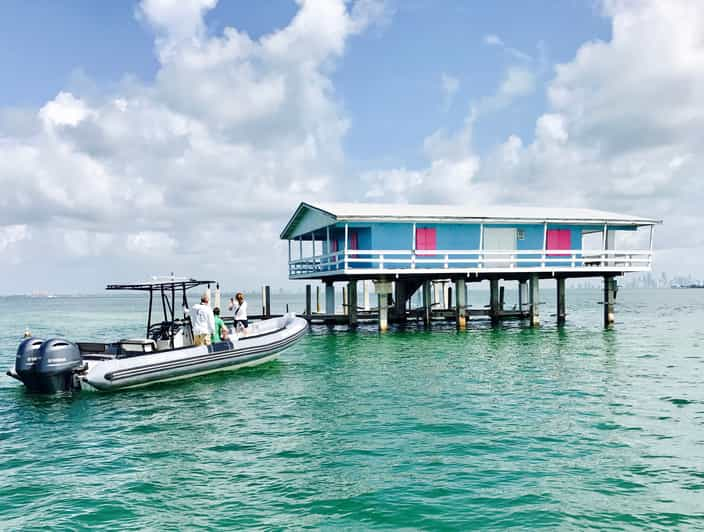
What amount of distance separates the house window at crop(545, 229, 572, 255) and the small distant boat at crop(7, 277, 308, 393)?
592 inches

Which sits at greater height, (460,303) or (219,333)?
(460,303)

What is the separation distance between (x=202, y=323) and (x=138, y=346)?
7.11ft

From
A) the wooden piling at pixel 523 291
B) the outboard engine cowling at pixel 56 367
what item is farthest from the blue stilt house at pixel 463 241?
the outboard engine cowling at pixel 56 367

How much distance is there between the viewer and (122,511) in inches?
293

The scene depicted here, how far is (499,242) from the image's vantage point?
28.0 m

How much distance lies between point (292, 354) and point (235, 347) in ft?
17.1

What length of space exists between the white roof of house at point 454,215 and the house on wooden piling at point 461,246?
4 centimetres

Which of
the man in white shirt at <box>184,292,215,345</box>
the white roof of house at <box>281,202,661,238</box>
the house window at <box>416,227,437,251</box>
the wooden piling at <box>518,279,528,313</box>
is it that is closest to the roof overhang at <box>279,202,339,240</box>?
the white roof of house at <box>281,202,661,238</box>

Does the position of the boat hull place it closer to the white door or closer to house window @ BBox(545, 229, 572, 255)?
the white door

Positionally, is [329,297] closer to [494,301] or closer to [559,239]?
[494,301]

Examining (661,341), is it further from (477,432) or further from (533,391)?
(477,432)

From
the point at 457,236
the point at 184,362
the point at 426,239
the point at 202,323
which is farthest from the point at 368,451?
the point at 457,236

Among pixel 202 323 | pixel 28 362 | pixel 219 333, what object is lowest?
pixel 28 362

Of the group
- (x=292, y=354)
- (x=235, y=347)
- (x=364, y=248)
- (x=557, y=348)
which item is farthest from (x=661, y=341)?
(x=235, y=347)
